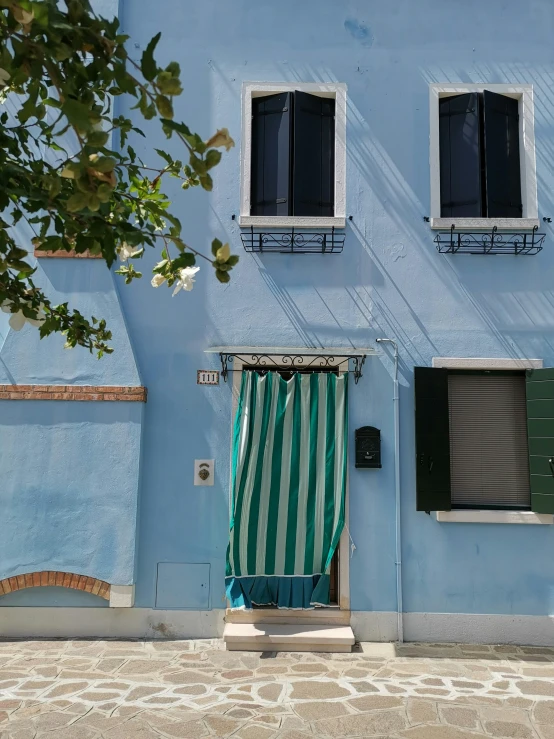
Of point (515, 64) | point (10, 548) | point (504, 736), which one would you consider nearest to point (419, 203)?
point (515, 64)

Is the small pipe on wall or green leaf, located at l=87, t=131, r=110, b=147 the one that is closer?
green leaf, located at l=87, t=131, r=110, b=147

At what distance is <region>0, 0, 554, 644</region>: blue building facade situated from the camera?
648cm

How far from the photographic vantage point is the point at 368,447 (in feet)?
21.9

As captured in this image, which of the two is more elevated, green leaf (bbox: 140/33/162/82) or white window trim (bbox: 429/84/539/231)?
white window trim (bbox: 429/84/539/231)

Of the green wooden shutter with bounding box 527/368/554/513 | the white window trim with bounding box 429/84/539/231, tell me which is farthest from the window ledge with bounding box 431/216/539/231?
the green wooden shutter with bounding box 527/368/554/513

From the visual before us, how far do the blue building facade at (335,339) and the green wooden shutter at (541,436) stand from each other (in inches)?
3.0

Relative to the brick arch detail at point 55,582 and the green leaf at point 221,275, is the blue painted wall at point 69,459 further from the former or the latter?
the green leaf at point 221,275

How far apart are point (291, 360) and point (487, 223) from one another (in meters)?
2.51

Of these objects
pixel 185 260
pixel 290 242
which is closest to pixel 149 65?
pixel 185 260

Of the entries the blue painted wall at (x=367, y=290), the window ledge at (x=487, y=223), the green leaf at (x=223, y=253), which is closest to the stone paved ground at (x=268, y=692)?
the blue painted wall at (x=367, y=290)

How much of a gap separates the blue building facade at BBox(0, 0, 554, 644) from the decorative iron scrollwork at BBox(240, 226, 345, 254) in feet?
0.22

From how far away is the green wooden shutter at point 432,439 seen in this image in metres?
6.55

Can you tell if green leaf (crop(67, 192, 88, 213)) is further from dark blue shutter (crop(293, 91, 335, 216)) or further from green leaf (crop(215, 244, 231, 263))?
dark blue shutter (crop(293, 91, 335, 216))

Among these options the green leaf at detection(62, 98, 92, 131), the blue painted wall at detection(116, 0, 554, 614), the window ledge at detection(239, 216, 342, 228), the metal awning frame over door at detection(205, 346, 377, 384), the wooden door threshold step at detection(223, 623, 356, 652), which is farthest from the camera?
the window ledge at detection(239, 216, 342, 228)
